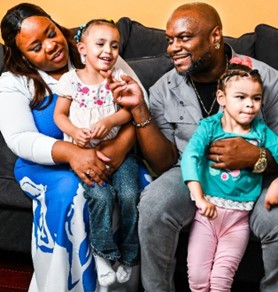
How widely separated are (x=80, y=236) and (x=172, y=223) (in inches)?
12.3

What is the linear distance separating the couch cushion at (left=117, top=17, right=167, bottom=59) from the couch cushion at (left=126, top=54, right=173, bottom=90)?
15 cm

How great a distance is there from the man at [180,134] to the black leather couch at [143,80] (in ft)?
0.56

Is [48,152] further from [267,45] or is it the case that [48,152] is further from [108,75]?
[267,45]

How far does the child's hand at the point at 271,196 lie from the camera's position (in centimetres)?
174

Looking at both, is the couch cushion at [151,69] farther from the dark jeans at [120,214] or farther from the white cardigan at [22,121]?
the dark jeans at [120,214]

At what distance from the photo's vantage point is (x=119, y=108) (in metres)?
1.95

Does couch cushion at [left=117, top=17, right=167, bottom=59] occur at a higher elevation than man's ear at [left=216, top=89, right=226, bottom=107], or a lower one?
higher

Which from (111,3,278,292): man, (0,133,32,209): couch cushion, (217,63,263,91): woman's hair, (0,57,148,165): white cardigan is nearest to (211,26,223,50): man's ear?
(111,3,278,292): man

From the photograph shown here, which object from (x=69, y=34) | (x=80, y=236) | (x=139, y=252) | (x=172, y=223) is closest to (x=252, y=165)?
(x=172, y=223)

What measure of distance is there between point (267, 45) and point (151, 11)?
0.70 metres

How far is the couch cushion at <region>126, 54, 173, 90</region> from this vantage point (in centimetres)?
240

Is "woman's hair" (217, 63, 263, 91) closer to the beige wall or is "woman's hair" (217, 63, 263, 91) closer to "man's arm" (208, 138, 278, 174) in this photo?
"man's arm" (208, 138, 278, 174)

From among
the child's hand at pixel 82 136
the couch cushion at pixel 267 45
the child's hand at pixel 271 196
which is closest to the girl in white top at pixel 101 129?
the child's hand at pixel 82 136

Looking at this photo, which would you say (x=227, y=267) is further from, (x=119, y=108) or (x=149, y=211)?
(x=119, y=108)
